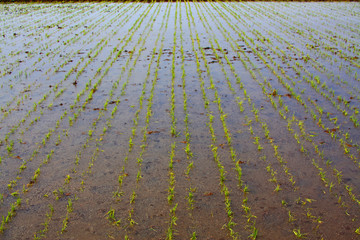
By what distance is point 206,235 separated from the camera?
135 inches

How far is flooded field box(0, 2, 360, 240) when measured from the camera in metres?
3.65

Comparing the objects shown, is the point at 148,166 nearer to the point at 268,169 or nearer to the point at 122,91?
the point at 268,169

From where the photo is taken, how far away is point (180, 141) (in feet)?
17.6

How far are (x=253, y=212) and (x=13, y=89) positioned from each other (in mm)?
6408

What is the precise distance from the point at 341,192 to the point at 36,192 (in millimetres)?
3860

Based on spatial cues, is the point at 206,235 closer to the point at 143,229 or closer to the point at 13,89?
the point at 143,229

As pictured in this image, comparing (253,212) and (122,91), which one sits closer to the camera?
(253,212)

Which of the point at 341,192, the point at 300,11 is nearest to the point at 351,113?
the point at 341,192

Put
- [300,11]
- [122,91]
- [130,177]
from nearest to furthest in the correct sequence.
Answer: [130,177] < [122,91] < [300,11]

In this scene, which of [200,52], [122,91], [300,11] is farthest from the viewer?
[300,11]

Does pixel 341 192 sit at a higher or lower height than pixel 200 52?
lower

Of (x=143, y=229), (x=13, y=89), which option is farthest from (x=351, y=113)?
(x=13, y=89)

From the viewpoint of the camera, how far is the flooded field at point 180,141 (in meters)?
3.65

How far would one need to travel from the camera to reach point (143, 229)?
11.6 ft
